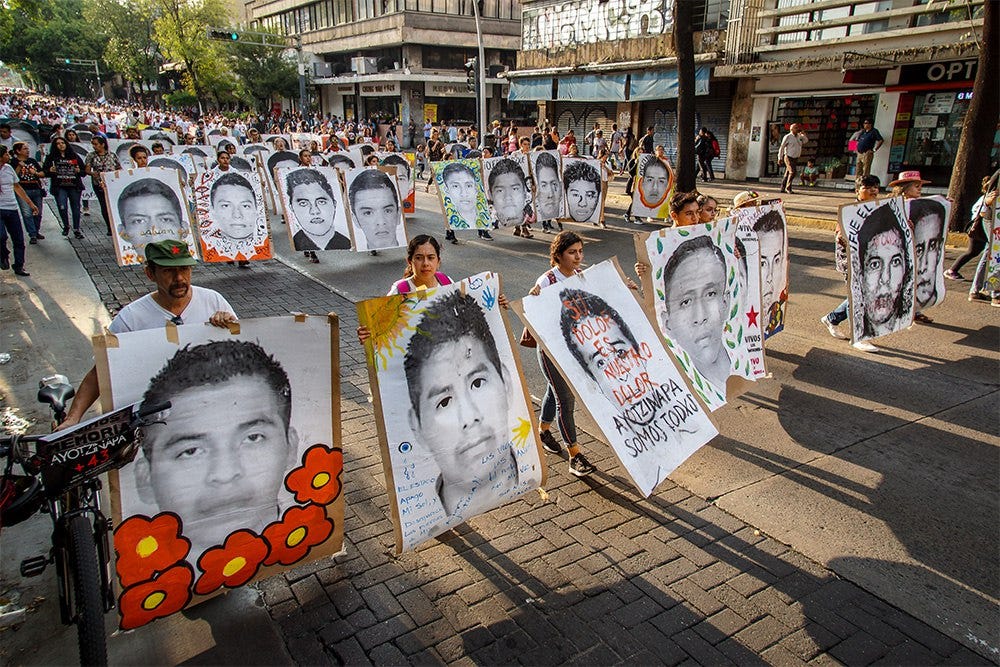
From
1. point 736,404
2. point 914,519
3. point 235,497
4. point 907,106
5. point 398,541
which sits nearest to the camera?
point 235,497

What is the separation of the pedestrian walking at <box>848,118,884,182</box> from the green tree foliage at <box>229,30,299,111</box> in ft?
134

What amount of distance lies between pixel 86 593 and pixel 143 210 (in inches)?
355

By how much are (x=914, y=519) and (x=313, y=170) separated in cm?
1018

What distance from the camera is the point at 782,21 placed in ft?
66.3

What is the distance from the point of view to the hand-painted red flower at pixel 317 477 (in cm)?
344

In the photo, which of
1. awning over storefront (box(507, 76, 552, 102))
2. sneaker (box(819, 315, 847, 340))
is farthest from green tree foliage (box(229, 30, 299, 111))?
sneaker (box(819, 315, 847, 340))

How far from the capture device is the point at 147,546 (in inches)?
120

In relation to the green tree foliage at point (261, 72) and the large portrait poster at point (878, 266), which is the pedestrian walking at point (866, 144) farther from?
the green tree foliage at point (261, 72)

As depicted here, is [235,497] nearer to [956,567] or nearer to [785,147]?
[956,567]

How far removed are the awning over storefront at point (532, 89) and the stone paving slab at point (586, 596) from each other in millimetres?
28674

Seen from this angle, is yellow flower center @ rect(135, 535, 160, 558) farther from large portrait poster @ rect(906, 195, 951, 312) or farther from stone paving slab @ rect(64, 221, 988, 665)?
large portrait poster @ rect(906, 195, 951, 312)

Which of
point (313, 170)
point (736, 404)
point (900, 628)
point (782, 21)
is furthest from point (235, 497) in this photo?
point (782, 21)

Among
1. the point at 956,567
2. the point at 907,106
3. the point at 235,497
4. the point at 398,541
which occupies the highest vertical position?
the point at 907,106

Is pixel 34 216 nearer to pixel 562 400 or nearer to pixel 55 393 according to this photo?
pixel 55 393
